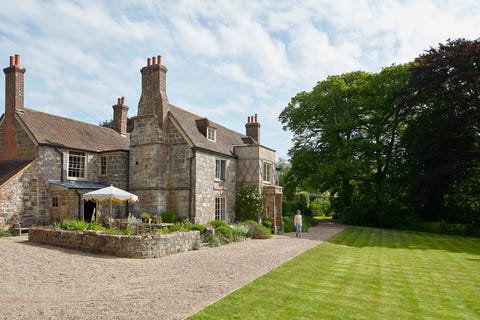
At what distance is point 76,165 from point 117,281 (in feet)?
50.6

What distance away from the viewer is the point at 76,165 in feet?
74.5

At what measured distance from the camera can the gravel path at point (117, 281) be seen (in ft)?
22.9

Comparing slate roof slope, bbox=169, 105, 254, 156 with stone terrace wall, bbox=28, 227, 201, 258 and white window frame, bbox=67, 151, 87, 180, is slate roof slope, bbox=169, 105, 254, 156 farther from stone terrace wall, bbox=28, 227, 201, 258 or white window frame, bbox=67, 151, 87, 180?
stone terrace wall, bbox=28, 227, 201, 258

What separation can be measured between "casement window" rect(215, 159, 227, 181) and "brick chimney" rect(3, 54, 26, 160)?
11.9 m

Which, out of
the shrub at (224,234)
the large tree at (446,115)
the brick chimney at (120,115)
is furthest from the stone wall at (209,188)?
the large tree at (446,115)

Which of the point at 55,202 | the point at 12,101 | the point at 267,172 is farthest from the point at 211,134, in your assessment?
the point at 12,101

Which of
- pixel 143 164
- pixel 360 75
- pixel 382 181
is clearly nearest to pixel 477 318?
pixel 143 164

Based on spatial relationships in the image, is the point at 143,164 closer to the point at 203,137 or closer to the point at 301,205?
the point at 203,137

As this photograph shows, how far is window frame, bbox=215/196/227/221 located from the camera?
75.2 feet

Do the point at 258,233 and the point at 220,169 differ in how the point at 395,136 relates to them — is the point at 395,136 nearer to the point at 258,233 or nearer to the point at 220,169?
the point at 220,169

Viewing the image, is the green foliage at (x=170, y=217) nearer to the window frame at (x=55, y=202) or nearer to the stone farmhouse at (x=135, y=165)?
the stone farmhouse at (x=135, y=165)

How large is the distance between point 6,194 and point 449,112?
2900cm

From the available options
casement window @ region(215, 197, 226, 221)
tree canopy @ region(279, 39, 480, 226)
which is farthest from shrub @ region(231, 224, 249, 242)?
tree canopy @ region(279, 39, 480, 226)

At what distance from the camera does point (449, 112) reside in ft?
86.1
